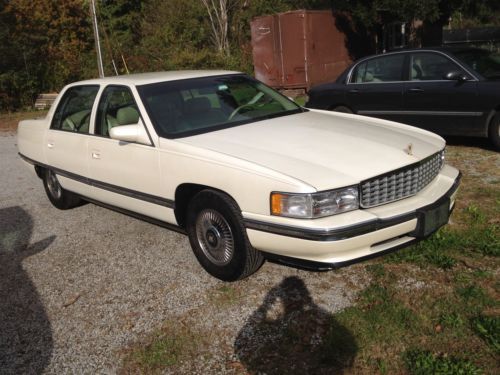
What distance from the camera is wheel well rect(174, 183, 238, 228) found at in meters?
A: 3.80

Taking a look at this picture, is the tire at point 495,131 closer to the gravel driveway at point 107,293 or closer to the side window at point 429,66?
the side window at point 429,66

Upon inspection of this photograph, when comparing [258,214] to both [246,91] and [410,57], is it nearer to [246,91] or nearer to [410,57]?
[246,91]

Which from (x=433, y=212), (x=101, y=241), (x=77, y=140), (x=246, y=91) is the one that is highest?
(x=246, y=91)

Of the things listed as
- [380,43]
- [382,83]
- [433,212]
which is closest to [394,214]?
[433,212]

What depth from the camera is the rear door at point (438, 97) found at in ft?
21.6

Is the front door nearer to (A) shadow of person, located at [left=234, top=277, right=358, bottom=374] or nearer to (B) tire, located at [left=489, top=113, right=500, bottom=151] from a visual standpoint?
(A) shadow of person, located at [left=234, top=277, right=358, bottom=374]

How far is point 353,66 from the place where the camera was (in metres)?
7.87

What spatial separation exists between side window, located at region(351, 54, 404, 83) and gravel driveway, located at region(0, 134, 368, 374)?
4259 millimetres

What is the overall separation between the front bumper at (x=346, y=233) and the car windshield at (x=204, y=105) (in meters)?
1.15

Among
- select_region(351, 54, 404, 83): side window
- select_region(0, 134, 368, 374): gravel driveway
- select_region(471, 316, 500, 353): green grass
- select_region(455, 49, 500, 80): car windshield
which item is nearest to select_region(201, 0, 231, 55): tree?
select_region(351, 54, 404, 83): side window

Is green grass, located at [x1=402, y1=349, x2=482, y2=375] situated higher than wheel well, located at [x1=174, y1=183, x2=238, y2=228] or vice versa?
wheel well, located at [x1=174, y1=183, x2=238, y2=228]

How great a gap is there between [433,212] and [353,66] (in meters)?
4.92

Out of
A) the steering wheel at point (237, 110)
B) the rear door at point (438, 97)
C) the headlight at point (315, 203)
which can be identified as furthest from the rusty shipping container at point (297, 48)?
the headlight at point (315, 203)

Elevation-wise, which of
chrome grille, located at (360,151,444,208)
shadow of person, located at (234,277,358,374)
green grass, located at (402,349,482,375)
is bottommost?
shadow of person, located at (234,277,358,374)
